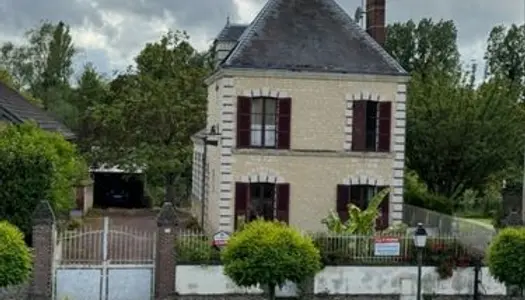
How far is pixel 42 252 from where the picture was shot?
20531mm

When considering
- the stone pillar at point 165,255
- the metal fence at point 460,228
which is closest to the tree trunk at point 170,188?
the metal fence at point 460,228

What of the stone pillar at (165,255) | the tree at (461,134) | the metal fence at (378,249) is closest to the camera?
the stone pillar at (165,255)

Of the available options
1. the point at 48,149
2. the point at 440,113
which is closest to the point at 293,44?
the point at 48,149

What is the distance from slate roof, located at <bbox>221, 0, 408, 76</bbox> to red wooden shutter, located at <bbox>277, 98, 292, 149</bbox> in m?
1.10

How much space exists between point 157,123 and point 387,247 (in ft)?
79.1

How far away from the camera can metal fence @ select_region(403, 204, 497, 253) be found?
23.4 meters

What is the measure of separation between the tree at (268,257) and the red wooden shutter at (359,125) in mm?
8559

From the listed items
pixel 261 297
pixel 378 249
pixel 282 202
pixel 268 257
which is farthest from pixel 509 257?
pixel 282 202

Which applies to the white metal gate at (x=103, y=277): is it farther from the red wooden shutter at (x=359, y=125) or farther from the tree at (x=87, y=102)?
the tree at (x=87, y=102)

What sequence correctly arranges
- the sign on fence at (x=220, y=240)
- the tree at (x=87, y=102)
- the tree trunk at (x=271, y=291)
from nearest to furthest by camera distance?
1. the tree trunk at (x=271, y=291)
2. the sign on fence at (x=220, y=240)
3. the tree at (x=87, y=102)

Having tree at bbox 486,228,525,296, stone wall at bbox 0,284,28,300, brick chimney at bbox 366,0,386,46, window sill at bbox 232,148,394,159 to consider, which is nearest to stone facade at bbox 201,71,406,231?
window sill at bbox 232,148,394,159

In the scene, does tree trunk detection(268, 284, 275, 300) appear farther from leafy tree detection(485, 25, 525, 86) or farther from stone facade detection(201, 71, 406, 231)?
leafy tree detection(485, 25, 525, 86)

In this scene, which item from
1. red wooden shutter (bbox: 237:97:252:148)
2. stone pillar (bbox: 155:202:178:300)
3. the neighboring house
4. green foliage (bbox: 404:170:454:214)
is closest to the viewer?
stone pillar (bbox: 155:202:178:300)

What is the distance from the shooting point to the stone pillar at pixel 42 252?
20484 millimetres
